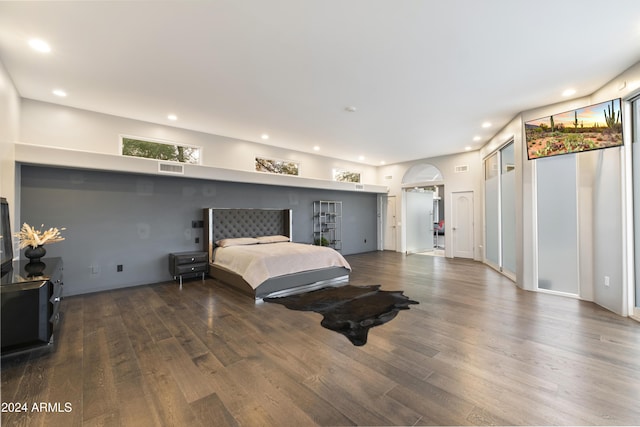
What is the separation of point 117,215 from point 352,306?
4.44 meters

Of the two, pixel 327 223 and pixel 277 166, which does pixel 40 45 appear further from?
pixel 327 223

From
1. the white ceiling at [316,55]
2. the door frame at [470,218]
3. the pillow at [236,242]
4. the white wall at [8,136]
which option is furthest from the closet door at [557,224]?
the white wall at [8,136]

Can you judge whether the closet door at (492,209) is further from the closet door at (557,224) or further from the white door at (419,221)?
the white door at (419,221)

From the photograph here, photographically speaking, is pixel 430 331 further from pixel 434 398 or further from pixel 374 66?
pixel 374 66

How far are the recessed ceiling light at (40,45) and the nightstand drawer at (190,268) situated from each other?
139 inches

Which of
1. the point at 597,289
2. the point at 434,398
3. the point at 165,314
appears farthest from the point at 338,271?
the point at 597,289

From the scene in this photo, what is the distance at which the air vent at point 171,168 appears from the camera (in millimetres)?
4816

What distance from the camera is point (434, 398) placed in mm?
1857

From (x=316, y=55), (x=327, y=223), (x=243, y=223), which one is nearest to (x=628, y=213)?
(x=316, y=55)

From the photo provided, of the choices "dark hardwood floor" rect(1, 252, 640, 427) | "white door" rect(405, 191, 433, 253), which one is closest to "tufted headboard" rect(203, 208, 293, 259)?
"dark hardwood floor" rect(1, 252, 640, 427)

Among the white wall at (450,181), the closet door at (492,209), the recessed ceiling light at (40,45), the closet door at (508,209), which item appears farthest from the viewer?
the white wall at (450,181)

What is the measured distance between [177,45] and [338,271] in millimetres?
4183

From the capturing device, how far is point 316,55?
9.86 feet

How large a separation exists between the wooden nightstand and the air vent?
1.60m
